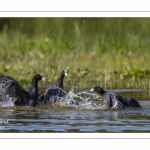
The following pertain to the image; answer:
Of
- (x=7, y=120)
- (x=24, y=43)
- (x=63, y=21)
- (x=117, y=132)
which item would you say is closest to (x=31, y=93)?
(x=7, y=120)

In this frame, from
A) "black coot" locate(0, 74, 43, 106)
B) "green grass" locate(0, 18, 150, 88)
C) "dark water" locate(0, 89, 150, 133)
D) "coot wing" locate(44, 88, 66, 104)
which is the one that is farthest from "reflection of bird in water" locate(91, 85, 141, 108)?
"green grass" locate(0, 18, 150, 88)

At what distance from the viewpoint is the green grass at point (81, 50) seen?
1504 centimetres

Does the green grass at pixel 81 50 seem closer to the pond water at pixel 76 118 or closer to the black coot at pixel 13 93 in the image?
the pond water at pixel 76 118

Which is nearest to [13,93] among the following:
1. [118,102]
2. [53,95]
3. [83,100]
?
[53,95]

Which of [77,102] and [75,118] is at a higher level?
[77,102]

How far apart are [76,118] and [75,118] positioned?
2 centimetres

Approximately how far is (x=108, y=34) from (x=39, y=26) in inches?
133

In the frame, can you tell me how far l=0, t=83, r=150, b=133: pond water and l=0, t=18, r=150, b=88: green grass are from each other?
8.22ft

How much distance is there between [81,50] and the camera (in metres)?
17.1

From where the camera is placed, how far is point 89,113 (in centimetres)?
1062

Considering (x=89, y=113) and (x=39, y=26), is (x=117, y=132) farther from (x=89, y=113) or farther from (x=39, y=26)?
(x=39, y=26)

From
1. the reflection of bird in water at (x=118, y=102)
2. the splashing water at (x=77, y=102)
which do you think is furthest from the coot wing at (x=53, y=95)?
the reflection of bird in water at (x=118, y=102)

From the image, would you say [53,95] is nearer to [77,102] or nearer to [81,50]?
[77,102]
